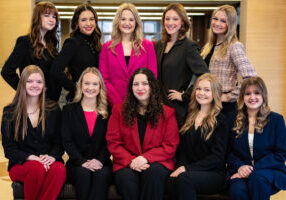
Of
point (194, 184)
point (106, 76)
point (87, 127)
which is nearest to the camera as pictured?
point (194, 184)

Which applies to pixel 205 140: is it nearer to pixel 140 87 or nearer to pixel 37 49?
pixel 140 87

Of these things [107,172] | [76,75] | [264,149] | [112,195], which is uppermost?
[76,75]

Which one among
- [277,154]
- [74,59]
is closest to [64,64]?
[74,59]

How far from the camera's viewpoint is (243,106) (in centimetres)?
309

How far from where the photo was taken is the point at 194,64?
3.22m

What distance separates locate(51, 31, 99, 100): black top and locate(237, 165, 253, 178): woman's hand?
166cm

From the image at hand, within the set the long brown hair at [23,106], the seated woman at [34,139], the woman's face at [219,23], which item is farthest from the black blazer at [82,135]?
the woman's face at [219,23]

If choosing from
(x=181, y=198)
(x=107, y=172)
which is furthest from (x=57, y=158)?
(x=181, y=198)

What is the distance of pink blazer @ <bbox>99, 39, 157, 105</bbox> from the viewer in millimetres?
3303

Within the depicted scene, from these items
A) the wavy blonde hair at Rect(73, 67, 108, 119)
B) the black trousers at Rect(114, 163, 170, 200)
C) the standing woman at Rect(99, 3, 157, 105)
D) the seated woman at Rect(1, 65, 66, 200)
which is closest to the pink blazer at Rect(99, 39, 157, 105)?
the standing woman at Rect(99, 3, 157, 105)

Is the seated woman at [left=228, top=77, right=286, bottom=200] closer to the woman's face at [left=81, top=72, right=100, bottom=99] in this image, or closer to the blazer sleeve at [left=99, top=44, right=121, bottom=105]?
the blazer sleeve at [left=99, top=44, right=121, bottom=105]

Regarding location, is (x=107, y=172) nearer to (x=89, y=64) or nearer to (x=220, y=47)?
(x=89, y=64)

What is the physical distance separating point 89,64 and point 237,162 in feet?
5.32

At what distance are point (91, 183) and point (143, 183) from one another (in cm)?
44
